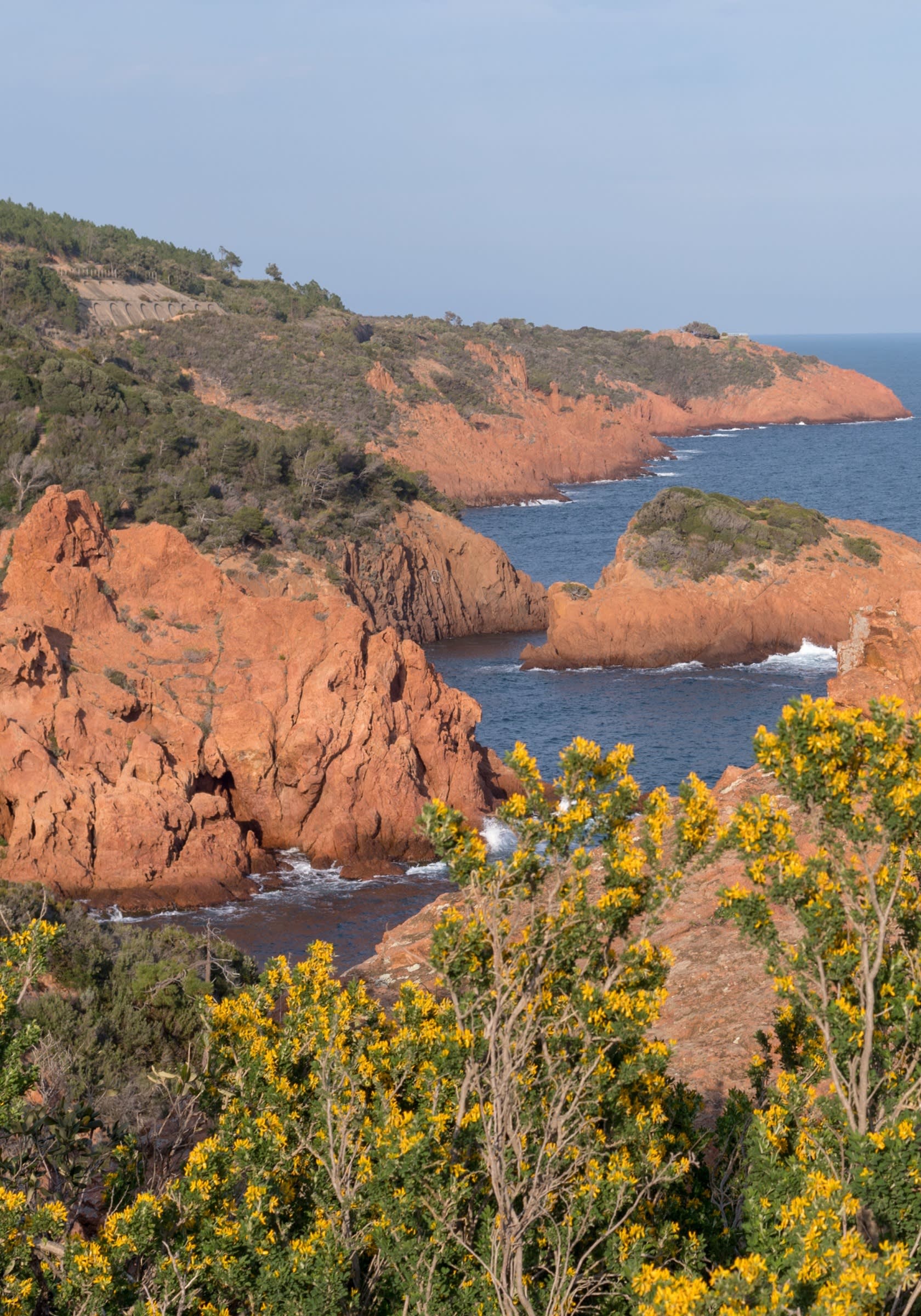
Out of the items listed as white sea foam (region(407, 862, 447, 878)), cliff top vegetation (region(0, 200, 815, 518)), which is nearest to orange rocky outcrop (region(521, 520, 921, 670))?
cliff top vegetation (region(0, 200, 815, 518))

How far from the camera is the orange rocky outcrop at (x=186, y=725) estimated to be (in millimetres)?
33000

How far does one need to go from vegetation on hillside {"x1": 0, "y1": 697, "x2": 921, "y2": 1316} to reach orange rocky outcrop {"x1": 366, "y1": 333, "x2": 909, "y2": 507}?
91143mm

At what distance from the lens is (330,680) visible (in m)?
37.4

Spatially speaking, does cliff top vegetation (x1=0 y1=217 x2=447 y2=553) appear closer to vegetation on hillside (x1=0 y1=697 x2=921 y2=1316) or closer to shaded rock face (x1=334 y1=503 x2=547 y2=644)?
shaded rock face (x1=334 y1=503 x2=547 y2=644)

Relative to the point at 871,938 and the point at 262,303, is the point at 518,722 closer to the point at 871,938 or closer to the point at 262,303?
the point at 871,938

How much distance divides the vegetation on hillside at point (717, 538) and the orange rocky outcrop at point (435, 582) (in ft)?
26.9

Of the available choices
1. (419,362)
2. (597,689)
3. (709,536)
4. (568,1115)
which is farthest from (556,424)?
(568,1115)

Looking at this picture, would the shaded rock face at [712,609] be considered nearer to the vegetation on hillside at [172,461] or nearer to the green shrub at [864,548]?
the green shrub at [864,548]

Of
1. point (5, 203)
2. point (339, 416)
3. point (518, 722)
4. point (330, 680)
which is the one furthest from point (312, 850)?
point (5, 203)

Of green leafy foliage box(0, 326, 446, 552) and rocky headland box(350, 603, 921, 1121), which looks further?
green leafy foliage box(0, 326, 446, 552)

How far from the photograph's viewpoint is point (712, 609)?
61.6 meters

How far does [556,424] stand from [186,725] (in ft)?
310

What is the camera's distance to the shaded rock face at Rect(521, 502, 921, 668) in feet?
198

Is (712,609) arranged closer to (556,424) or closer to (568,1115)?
(568,1115)
